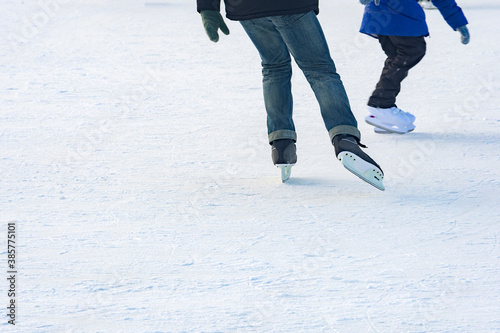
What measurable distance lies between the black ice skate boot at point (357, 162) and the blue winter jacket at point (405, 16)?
101cm

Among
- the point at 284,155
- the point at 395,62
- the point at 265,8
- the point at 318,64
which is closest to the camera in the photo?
the point at 265,8

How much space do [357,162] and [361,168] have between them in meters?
0.03

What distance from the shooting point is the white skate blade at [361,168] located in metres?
3.17

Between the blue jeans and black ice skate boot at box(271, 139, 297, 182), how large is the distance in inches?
1.0

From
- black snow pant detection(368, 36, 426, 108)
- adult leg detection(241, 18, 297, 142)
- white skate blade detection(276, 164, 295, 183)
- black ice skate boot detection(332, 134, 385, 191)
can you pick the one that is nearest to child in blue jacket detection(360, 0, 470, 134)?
black snow pant detection(368, 36, 426, 108)

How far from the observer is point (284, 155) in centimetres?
340

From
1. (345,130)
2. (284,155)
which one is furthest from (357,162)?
(284,155)

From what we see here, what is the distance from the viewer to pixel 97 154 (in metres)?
3.88

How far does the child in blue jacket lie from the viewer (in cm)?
401

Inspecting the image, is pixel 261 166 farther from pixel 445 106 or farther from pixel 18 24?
pixel 18 24

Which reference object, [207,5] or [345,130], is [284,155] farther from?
[207,5]

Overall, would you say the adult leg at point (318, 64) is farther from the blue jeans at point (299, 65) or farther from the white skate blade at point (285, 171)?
the white skate blade at point (285, 171)

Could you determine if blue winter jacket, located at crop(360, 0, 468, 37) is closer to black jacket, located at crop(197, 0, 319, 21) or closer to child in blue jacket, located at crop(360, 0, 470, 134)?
child in blue jacket, located at crop(360, 0, 470, 134)

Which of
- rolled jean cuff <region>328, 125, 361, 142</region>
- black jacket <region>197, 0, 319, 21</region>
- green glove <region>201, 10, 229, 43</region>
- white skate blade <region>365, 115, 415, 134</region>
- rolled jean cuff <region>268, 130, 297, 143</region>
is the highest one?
black jacket <region>197, 0, 319, 21</region>
